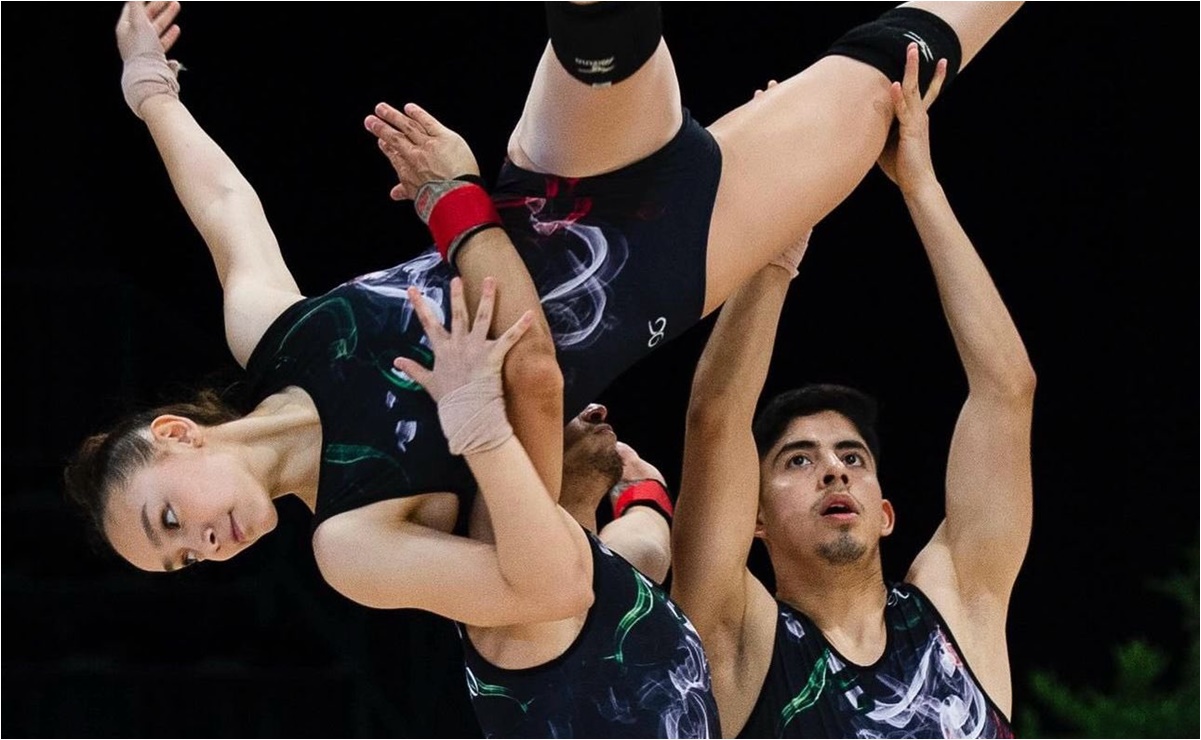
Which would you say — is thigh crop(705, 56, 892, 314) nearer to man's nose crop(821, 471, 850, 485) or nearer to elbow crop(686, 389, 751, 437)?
elbow crop(686, 389, 751, 437)

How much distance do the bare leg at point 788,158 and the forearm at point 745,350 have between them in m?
0.41

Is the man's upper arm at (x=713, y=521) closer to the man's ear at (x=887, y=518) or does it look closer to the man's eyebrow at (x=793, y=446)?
the man's eyebrow at (x=793, y=446)

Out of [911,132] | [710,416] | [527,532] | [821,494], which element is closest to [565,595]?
[527,532]

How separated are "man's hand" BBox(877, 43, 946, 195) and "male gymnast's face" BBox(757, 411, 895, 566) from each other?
542 mm

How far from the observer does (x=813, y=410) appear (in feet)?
9.14

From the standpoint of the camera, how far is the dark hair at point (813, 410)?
279 cm

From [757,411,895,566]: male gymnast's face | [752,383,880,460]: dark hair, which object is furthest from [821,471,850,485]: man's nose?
[752,383,880,460]: dark hair

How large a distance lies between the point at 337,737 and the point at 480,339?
2.05 meters

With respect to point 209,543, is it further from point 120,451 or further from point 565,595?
point 565,595

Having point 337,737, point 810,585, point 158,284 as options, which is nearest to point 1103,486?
point 810,585

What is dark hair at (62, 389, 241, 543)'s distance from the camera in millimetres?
2078

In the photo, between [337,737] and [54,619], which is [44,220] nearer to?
[54,619]

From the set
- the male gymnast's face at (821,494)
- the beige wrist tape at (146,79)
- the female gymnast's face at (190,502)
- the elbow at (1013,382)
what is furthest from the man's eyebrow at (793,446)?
the beige wrist tape at (146,79)

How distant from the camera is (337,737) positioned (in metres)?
3.66
